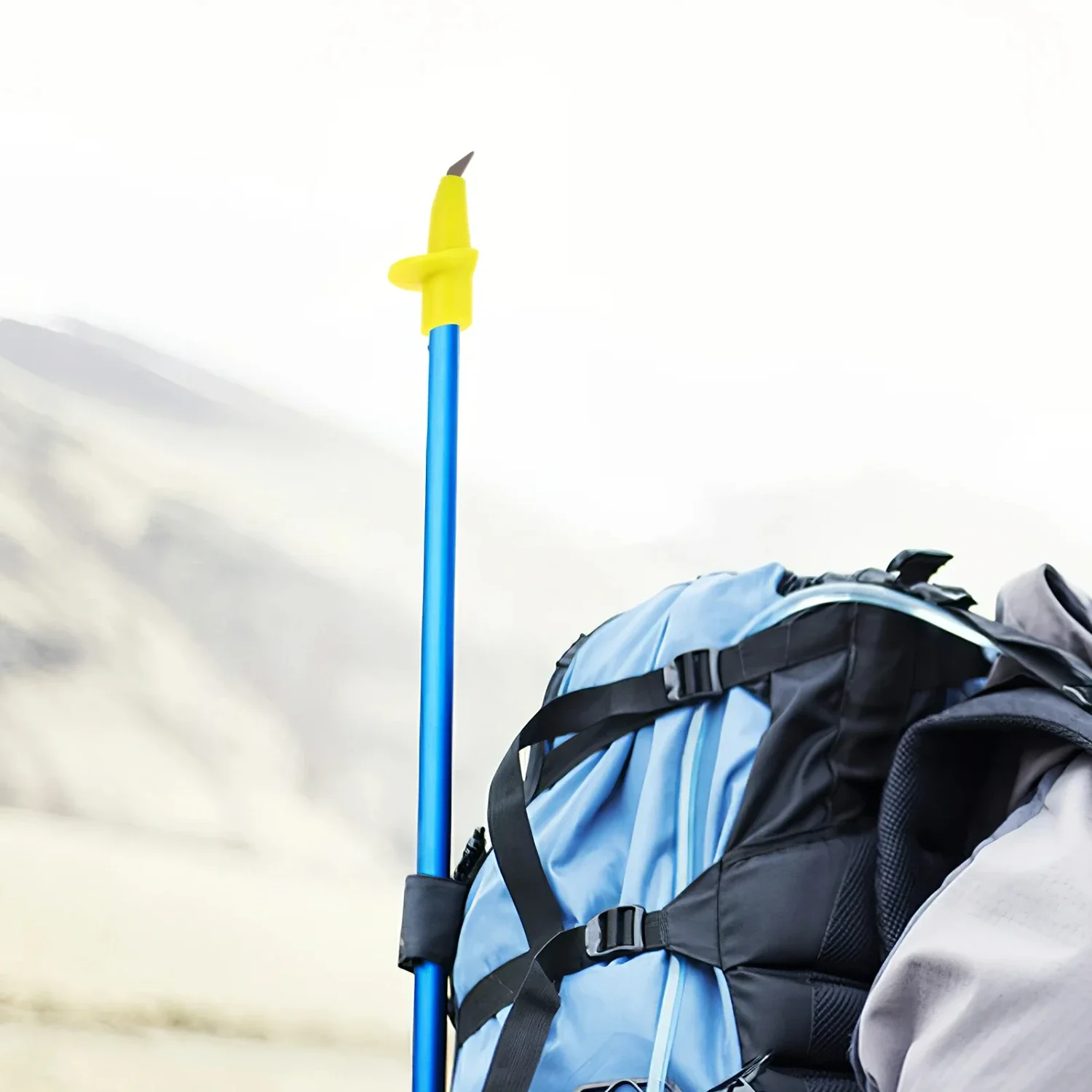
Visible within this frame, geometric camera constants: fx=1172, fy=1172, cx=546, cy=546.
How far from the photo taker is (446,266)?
2.92 feet

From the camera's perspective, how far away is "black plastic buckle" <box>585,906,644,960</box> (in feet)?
1.94

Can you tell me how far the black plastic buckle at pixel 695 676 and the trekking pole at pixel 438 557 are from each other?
22cm

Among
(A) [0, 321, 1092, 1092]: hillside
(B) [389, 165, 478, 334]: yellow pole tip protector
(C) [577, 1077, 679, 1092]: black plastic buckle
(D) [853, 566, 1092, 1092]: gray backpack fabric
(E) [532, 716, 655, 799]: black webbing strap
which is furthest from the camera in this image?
(A) [0, 321, 1092, 1092]: hillside

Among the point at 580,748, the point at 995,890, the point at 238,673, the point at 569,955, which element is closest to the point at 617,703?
the point at 580,748

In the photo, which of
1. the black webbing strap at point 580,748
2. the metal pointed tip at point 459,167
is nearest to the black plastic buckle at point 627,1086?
the black webbing strap at point 580,748

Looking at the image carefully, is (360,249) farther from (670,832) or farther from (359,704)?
(670,832)

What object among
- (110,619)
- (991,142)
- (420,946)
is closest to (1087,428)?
(991,142)

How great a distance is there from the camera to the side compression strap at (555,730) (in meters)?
0.59

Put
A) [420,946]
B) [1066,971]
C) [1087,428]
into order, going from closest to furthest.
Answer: [1066,971] → [420,946] → [1087,428]

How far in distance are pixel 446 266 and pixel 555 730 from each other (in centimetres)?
38

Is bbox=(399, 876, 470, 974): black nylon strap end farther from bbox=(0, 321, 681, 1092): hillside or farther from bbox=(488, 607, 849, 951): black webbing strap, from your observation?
bbox=(0, 321, 681, 1092): hillside

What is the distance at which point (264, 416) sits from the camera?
1.42 m

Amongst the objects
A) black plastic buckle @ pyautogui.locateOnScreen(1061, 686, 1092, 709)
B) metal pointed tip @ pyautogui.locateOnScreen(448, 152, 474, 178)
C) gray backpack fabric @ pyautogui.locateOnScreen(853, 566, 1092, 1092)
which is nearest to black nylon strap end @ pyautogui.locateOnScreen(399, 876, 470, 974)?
gray backpack fabric @ pyautogui.locateOnScreen(853, 566, 1092, 1092)

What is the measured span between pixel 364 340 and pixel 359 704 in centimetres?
43
